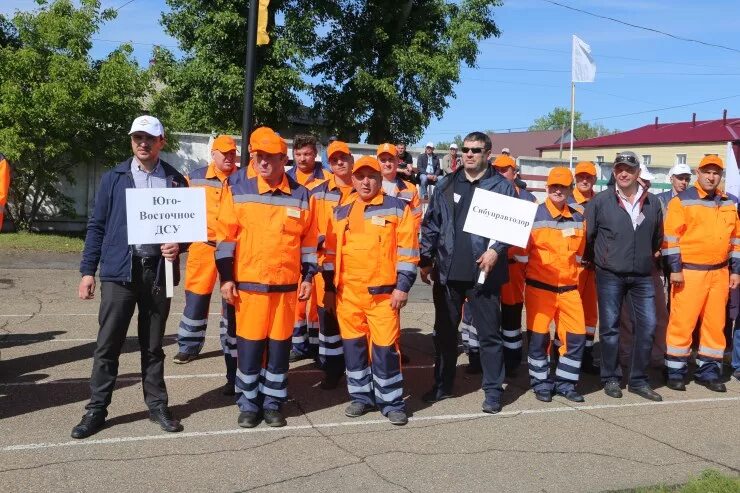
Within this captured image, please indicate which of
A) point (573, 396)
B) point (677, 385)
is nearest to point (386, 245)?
point (573, 396)

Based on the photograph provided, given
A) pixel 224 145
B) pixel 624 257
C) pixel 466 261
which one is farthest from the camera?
pixel 224 145

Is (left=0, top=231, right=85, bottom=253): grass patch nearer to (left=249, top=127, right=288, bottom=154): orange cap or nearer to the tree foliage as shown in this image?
the tree foliage

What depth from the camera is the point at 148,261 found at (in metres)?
5.58

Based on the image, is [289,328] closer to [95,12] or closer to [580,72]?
[95,12]

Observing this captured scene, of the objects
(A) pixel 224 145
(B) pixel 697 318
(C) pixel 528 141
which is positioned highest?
(C) pixel 528 141

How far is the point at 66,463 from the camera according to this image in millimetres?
4887

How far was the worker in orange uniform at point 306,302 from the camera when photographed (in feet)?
25.8

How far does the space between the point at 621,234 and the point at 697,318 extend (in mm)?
1383

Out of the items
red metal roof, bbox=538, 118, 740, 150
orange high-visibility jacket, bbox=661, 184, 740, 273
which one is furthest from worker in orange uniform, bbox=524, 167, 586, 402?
red metal roof, bbox=538, 118, 740, 150

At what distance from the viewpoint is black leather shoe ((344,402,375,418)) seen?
6.21 meters

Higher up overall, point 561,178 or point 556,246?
point 561,178

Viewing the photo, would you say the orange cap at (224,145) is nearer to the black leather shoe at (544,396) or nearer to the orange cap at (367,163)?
the orange cap at (367,163)

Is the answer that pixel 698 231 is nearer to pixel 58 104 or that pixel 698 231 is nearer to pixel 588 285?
pixel 588 285

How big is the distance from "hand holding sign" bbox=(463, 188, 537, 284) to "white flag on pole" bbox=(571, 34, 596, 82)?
16.8 meters
